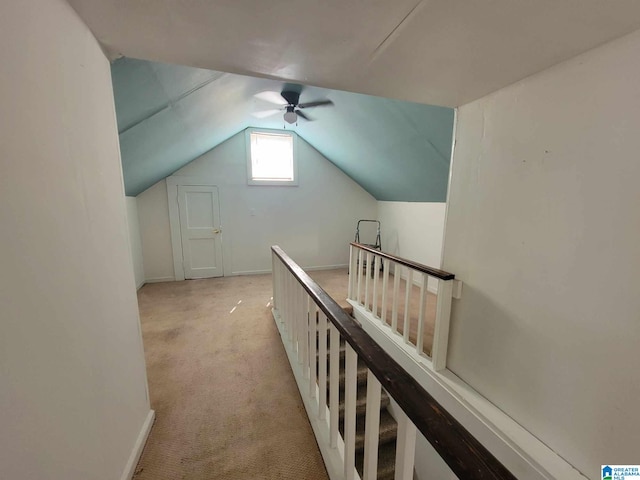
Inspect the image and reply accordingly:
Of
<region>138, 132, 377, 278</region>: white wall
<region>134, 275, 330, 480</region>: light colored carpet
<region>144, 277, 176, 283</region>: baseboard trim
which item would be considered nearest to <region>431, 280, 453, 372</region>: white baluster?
<region>134, 275, 330, 480</region>: light colored carpet

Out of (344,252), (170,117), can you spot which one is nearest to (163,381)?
(170,117)

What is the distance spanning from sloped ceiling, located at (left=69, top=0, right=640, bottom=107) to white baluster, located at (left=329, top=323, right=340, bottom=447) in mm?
1228

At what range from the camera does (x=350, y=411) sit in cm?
93

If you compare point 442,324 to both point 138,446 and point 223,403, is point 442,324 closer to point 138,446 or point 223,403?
point 223,403

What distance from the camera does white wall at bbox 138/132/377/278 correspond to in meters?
4.01

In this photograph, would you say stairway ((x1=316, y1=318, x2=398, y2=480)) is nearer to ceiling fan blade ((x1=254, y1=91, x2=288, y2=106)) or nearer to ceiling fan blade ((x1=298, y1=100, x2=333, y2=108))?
ceiling fan blade ((x1=298, y1=100, x2=333, y2=108))

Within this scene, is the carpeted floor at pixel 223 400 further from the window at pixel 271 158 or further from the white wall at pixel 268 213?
the window at pixel 271 158

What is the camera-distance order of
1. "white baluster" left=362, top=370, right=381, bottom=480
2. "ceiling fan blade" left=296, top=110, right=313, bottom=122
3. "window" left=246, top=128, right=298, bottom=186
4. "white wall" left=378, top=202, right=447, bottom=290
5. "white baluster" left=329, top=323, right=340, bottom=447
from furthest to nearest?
"window" left=246, top=128, right=298, bottom=186 → "white wall" left=378, top=202, right=447, bottom=290 → "ceiling fan blade" left=296, top=110, right=313, bottom=122 → "white baluster" left=329, top=323, right=340, bottom=447 → "white baluster" left=362, top=370, right=381, bottom=480

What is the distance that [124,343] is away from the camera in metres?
1.13

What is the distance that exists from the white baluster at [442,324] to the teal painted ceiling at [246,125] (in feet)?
4.34

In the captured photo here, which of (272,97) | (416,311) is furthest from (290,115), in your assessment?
(416,311)

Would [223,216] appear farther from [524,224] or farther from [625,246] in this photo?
[625,246]

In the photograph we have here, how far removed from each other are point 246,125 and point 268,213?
1.48 meters

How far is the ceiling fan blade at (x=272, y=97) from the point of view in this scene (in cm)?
268
